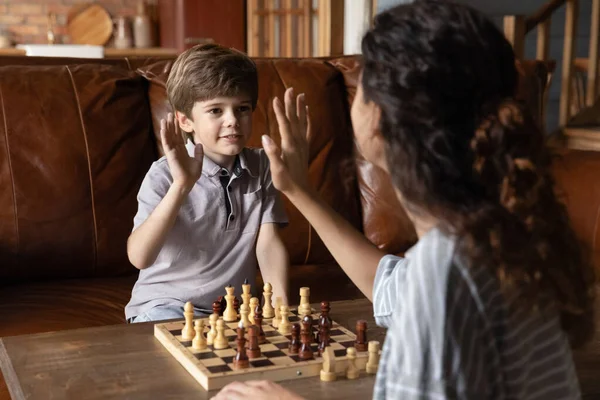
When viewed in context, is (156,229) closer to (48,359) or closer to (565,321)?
(48,359)

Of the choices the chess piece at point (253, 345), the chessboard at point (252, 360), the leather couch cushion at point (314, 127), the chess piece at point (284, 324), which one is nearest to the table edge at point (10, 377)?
the chessboard at point (252, 360)

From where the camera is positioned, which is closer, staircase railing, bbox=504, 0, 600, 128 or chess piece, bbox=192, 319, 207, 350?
chess piece, bbox=192, 319, 207, 350

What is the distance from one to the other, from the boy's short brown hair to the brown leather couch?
510mm

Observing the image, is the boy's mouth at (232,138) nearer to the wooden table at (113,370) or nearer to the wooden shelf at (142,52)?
the wooden table at (113,370)

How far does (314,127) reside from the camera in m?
2.69

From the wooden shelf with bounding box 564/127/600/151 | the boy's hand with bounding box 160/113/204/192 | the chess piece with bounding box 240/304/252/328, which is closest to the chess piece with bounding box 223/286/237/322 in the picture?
the chess piece with bounding box 240/304/252/328

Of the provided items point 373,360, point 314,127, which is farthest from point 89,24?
point 373,360

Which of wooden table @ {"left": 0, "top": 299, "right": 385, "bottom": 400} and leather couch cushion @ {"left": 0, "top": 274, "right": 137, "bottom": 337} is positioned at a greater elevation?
wooden table @ {"left": 0, "top": 299, "right": 385, "bottom": 400}

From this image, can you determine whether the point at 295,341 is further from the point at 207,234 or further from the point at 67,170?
the point at 67,170

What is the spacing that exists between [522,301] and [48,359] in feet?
2.65

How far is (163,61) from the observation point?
8.60 ft

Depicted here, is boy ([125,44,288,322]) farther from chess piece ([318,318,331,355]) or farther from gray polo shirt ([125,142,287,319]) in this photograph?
chess piece ([318,318,331,355])

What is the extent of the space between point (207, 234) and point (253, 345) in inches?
26.8

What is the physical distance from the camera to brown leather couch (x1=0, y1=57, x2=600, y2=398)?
7.58ft
